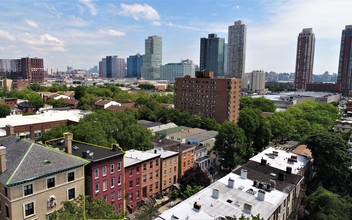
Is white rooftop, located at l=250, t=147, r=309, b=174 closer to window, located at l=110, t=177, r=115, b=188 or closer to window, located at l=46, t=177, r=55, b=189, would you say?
window, located at l=110, t=177, r=115, b=188

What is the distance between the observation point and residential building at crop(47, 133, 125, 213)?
103 feet

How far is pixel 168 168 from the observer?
45969 millimetres

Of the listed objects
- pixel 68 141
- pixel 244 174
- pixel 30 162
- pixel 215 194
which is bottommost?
pixel 215 194

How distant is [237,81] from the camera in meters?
94.4

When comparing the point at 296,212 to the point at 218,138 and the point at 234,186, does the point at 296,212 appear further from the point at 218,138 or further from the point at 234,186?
the point at 218,138

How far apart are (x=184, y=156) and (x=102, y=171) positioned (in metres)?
19.9

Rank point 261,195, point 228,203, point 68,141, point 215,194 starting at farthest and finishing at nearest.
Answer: point 68,141 → point 215,194 → point 261,195 → point 228,203

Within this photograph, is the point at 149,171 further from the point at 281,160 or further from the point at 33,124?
the point at 33,124

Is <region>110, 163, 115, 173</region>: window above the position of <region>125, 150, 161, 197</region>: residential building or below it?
above

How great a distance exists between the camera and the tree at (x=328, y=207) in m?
30.1

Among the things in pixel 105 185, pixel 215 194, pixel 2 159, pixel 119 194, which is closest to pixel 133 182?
pixel 119 194

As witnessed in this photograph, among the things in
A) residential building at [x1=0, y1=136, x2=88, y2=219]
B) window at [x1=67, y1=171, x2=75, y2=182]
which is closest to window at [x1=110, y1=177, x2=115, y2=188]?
residential building at [x1=0, y1=136, x2=88, y2=219]

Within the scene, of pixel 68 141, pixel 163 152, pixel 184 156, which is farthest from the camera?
pixel 184 156

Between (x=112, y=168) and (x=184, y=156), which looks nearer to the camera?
(x=112, y=168)
